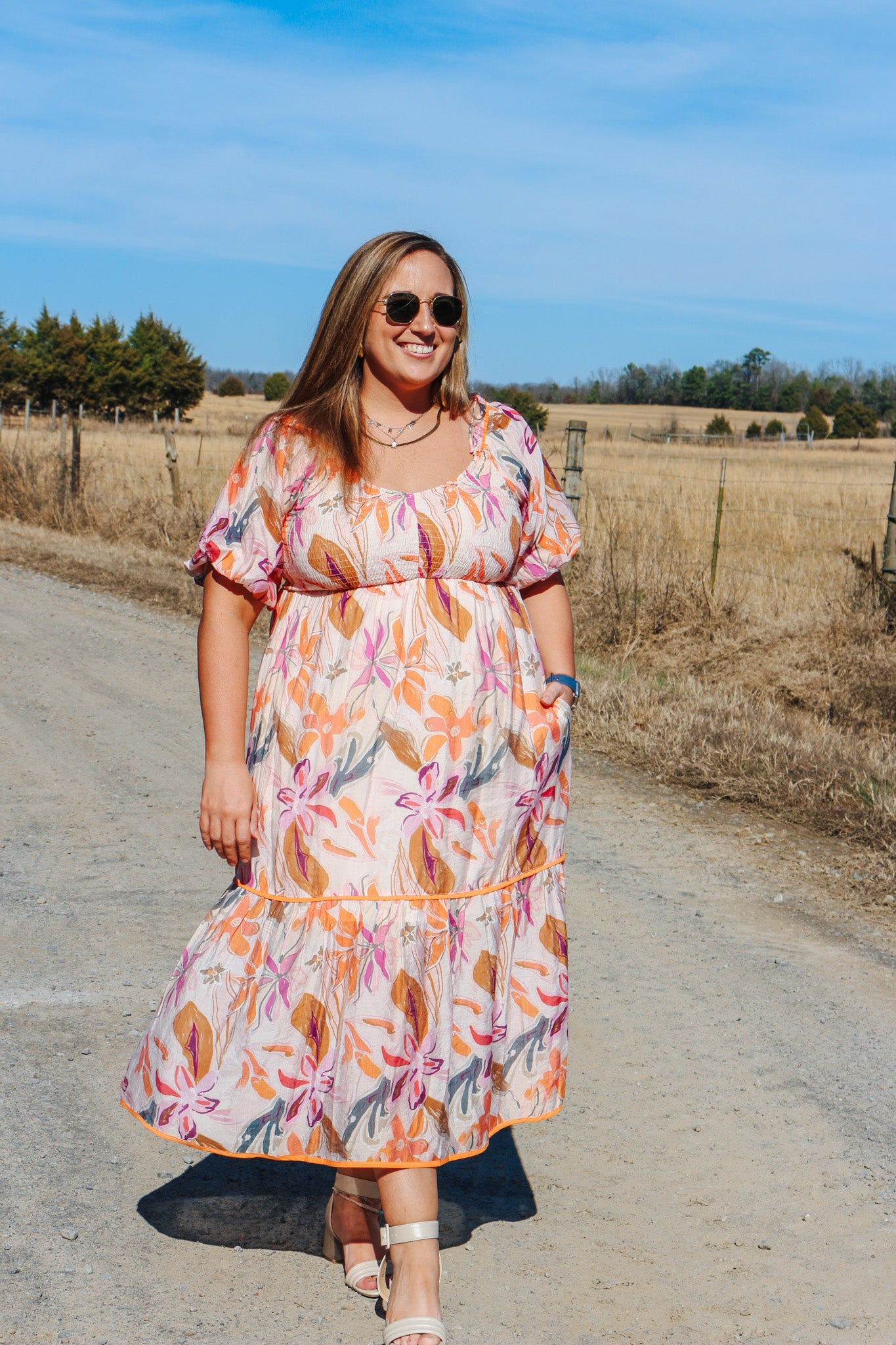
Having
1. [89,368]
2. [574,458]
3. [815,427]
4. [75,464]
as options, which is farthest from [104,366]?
[574,458]

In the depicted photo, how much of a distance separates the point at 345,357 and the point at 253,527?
37 cm

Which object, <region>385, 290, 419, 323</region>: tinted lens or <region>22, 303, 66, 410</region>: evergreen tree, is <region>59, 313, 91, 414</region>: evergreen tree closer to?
<region>22, 303, 66, 410</region>: evergreen tree

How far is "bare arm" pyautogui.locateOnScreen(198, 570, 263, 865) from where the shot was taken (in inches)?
90.7

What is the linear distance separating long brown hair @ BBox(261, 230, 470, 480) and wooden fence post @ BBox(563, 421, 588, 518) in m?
7.30

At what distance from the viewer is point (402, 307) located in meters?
2.37

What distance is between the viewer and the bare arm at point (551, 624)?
2.58m

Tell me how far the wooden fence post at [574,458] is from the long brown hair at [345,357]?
730 cm

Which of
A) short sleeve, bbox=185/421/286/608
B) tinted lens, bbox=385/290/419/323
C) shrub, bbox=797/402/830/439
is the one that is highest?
shrub, bbox=797/402/830/439

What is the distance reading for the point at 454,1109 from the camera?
2.25 metres

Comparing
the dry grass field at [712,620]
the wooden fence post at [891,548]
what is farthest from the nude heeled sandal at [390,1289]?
the wooden fence post at [891,548]

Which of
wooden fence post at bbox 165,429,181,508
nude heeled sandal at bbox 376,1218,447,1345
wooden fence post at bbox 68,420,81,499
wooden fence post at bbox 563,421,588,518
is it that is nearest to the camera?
nude heeled sandal at bbox 376,1218,447,1345

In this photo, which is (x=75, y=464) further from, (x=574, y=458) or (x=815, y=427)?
(x=815, y=427)

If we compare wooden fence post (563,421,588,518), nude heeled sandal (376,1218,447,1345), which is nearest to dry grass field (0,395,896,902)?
wooden fence post (563,421,588,518)

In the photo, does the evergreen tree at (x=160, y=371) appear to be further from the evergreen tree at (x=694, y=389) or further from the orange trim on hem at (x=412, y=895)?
the orange trim on hem at (x=412, y=895)
